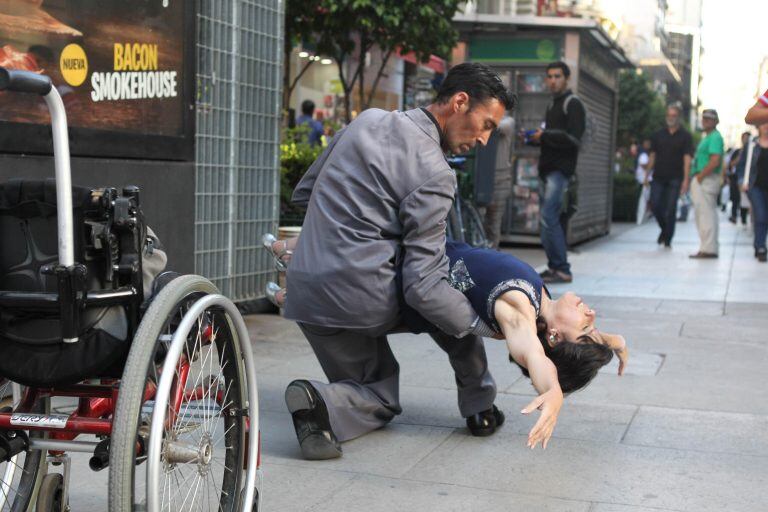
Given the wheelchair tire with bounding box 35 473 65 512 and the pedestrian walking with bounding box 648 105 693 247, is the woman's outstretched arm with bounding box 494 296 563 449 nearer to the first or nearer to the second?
the wheelchair tire with bounding box 35 473 65 512

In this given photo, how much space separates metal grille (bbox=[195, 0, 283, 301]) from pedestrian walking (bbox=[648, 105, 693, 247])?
7348mm

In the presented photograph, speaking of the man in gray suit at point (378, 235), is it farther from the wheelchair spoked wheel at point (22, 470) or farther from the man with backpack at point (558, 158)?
the man with backpack at point (558, 158)

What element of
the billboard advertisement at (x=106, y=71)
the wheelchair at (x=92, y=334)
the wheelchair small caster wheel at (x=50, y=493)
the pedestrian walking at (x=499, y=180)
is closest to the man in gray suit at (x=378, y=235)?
the wheelchair at (x=92, y=334)

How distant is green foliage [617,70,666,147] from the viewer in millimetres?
34500

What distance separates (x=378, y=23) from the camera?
9984 millimetres

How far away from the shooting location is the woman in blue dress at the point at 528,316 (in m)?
3.68

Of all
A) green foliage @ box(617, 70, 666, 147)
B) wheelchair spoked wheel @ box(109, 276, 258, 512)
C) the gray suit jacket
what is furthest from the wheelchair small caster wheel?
green foliage @ box(617, 70, 666, 147)

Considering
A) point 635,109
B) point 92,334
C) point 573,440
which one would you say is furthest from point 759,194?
point 635,109

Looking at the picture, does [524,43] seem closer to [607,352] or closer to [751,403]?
[751,403]

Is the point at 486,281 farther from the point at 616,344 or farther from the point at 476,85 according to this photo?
the point at 476,85

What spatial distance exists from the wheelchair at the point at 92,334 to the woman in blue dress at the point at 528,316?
1.15m

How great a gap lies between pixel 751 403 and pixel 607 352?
155cm

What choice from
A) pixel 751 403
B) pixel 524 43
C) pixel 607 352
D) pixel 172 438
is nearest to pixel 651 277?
pixel 524 43

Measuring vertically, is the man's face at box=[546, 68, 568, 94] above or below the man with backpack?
above
